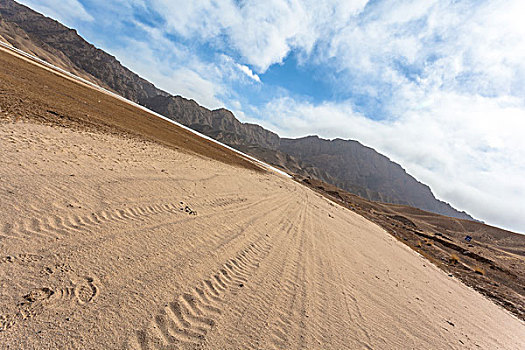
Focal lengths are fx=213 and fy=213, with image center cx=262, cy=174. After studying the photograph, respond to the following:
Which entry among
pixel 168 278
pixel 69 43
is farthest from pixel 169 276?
pixel 69 43

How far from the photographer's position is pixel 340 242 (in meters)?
8.06

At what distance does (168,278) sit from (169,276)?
0.05m

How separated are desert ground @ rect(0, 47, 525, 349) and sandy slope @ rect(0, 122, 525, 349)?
0.02 metres

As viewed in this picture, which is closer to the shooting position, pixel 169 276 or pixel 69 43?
pixel 169 276

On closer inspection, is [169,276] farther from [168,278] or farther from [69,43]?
[69,43]

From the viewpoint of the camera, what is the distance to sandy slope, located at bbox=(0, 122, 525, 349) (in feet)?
7.61

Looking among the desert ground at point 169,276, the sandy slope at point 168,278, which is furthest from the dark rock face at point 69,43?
the sandy slope at point 168,278

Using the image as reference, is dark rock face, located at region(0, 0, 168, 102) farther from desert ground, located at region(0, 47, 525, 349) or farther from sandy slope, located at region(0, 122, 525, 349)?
sandy slope, located at region(0, 122, 525, 349)

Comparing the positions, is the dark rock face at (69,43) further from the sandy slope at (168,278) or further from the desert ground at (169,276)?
the sandy slope at (168,278)

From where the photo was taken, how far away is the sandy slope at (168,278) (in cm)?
232

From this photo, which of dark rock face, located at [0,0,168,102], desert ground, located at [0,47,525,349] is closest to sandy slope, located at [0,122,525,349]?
desert ground, located at [0,47,525,349]

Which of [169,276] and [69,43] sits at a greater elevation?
[69,43]

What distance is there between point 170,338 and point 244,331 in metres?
0.90

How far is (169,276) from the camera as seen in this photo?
3.22 metres
